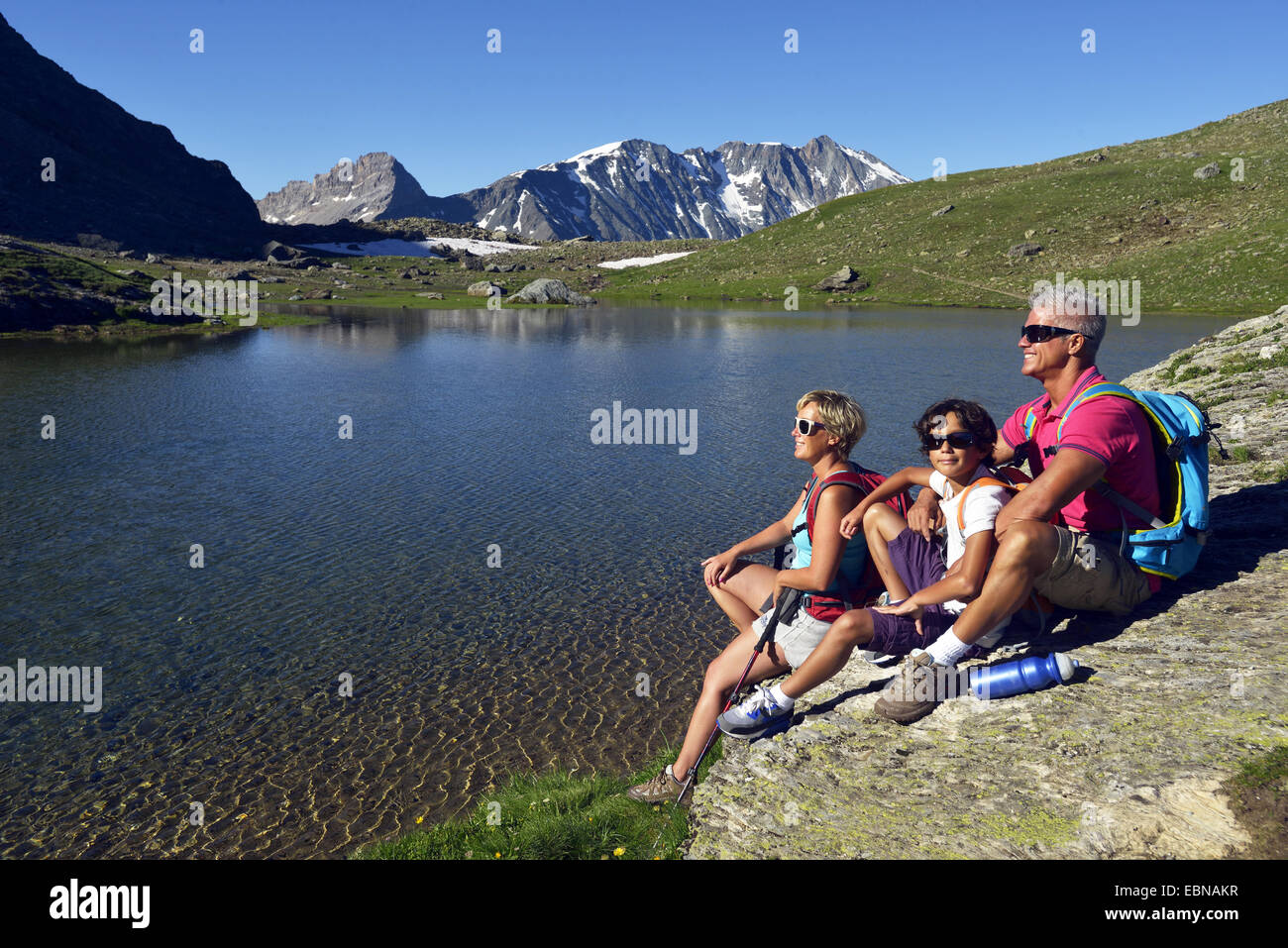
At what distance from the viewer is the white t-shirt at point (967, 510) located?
7.55 m

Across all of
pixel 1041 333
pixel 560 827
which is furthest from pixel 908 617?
pixel 560 827

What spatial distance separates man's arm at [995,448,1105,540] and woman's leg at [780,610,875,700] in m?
1.62

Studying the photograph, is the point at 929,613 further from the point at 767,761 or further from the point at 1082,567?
the point at 767,761

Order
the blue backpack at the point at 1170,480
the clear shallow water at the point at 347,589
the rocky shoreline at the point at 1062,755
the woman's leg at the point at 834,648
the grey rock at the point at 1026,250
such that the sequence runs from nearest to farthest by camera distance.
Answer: the rocky shoreline at the point at 1062,755, the woman's leg at the point at 834,648, the blue backpack at the point at 1170,480, the clear shallow water at the point at 347,589, the grey rock at the point at 1026,250

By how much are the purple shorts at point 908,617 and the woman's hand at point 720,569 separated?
201cm

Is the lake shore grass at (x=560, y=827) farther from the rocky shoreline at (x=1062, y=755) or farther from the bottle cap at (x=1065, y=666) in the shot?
the bottle cap at (x=1065, y=666)

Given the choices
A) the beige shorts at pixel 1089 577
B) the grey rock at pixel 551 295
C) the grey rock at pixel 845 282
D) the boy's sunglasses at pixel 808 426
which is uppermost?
the grey rock at pixel 845 282

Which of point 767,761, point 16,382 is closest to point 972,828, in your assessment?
point 767,761

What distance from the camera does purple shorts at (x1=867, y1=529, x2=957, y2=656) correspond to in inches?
309

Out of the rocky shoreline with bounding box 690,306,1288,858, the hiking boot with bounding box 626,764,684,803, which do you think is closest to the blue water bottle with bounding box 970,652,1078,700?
the rocky shoreline with bounding box 690,306,1288,858

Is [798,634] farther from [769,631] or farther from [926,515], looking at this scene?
[926,515]

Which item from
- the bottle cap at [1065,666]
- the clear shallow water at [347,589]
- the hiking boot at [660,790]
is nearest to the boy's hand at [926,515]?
the bottle cap at [1065,666]

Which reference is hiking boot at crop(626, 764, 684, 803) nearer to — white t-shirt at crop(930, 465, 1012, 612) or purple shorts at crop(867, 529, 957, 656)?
purple shorts at crop(867, 529, 957, 656)
